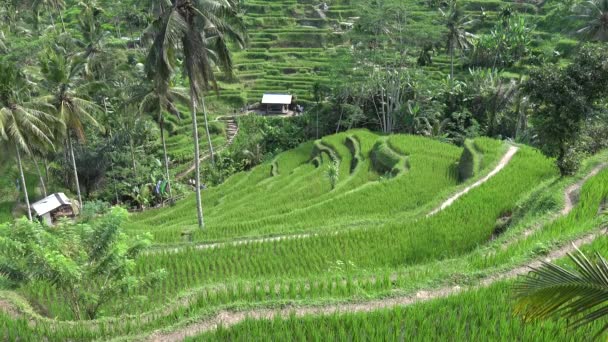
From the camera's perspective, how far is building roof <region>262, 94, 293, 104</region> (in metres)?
41.9

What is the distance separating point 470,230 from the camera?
502 inches

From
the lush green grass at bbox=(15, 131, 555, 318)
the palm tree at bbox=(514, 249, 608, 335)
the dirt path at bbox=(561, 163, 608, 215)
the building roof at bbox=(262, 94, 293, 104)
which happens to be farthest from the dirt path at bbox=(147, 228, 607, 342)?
the building roof at bbox=(262, 94, 293, 104)

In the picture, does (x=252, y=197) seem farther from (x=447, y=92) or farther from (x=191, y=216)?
(x=447, y=92)

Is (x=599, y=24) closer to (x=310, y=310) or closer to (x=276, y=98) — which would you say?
(x=276, y=98)

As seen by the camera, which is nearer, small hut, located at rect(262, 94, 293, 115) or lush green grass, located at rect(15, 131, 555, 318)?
lush green grass, located at rect(15, 131, 555, 318)

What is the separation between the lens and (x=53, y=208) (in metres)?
24.6

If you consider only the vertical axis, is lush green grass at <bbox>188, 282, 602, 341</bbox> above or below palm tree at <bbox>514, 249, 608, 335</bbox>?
below

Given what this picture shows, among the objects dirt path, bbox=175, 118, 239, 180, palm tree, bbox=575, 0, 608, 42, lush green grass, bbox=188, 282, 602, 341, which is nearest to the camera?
lush green grass, bbox=188, 282, 602, 341

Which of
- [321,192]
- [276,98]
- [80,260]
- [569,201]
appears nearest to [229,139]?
[276,98]

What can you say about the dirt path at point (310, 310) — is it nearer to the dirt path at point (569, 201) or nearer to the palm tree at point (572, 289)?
the dirt path at point (569, 201)

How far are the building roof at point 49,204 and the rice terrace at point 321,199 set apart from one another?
117mm

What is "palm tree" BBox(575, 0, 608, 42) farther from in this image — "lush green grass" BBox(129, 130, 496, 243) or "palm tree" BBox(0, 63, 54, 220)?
"palm tree" BBox(0, 63, 54, 220)

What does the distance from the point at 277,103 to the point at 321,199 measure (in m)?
23.9

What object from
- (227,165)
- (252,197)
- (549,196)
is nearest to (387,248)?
(549,196)
